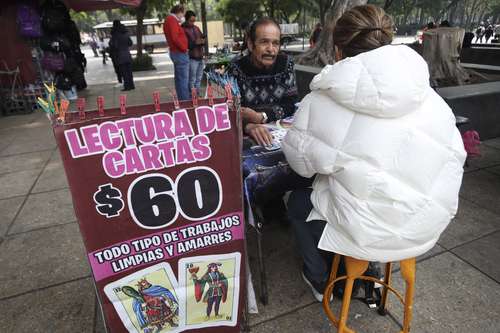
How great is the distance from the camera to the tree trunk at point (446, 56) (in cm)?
657

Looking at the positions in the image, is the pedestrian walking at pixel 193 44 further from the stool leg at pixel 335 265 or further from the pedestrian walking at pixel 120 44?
the stool leg at pixel 335 265

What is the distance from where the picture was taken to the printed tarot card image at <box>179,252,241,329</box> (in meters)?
1.70

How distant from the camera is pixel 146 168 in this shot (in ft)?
4.77

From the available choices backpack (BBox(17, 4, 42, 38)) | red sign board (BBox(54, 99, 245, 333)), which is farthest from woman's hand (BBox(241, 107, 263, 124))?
backpack (BBox(17, 4, 42, 38))

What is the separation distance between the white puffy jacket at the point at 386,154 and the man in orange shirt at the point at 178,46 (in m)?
5.94

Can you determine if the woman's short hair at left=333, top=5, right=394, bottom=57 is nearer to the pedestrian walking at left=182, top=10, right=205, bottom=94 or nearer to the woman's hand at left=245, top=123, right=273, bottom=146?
the woman's hand at left=245, top=123, right=273, bottom=146

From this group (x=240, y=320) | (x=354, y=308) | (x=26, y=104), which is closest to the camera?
(x=240, y=320)

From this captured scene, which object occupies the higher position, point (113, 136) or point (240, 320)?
point (113, 136)

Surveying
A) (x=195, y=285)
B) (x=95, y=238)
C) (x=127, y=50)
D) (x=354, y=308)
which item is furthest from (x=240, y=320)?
(x=127, y=50)

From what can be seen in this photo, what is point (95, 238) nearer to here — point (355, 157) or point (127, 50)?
point (355, 157)

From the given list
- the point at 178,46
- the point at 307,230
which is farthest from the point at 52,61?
the point at 307,230

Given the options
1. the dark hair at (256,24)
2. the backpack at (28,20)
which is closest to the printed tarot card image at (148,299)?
the dark hair at (256,24)

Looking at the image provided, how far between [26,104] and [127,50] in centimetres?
296

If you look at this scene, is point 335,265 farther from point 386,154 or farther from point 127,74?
point 127,74
